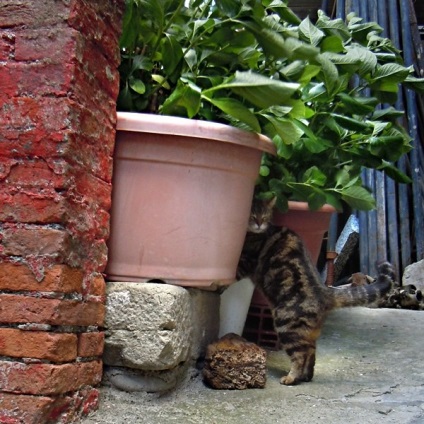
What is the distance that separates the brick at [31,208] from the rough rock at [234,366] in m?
0.91

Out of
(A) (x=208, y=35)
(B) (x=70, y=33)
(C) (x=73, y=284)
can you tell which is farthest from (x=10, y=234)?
(A) (x=208, y=35)

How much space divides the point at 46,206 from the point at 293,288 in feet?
4.48

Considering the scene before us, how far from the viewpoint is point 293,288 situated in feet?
8.71

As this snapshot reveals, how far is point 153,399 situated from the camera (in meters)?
1.97

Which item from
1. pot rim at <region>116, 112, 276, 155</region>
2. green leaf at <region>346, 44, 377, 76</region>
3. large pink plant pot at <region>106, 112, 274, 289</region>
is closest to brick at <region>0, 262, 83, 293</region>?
large pink plant pot at <region>106, 112, 274, 289</region>

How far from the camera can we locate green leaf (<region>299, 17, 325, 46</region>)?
93.7 inches

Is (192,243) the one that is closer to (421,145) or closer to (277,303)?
(277,303)

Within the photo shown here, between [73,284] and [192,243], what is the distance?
0.51 metres

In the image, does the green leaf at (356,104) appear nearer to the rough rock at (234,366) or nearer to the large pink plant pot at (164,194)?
the large pink plant pot at (164,194)

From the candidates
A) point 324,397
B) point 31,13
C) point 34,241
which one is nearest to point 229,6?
point 31,13

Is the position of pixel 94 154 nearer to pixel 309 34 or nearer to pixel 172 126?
pixel 172 126

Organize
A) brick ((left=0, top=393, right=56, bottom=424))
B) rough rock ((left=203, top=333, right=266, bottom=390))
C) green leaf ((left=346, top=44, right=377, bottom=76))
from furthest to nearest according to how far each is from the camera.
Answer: green leaf ((left=346, top=44, right=377, bottom=76))
rough rock ((left=203, top=333, right=266, bottom=390))
brick ((left=0, top=393, right=56, bottom=424))

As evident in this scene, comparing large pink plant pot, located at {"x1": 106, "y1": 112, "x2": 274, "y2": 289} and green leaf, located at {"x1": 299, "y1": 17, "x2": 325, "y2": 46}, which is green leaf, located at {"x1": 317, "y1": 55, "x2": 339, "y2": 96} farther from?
large pink plant pot, located at {"x1": 106, "y1": 112, "x2": 274, "y2": 289}

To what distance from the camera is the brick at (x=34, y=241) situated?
1.62 m
